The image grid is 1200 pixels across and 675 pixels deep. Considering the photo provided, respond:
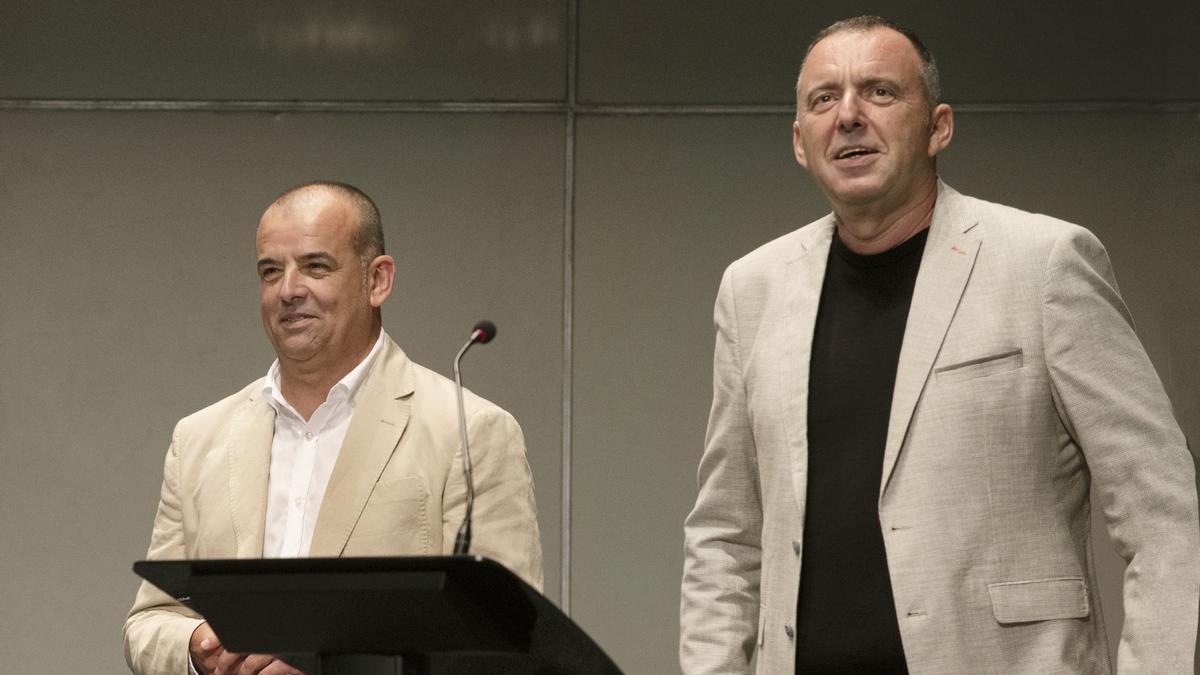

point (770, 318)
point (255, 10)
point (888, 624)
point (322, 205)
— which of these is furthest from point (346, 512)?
point (255, 10)

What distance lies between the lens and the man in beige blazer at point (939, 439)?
2186mm

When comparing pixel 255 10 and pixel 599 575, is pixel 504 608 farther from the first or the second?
pixel 255 10

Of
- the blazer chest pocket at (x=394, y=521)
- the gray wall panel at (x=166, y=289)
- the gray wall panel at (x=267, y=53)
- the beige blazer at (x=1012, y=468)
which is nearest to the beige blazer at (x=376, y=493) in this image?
the blazer chest pocket at (x=394, y=521)

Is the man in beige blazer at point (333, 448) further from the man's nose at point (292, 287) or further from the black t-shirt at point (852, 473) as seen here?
the black t-shirt at point (852, 473)

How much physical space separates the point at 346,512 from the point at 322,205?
62 centimetres

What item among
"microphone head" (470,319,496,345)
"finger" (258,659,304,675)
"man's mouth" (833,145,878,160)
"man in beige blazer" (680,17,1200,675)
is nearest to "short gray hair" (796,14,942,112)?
"man in beige blazer" (680,17,1200,675)

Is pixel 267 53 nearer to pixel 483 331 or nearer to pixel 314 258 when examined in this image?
pixel 314 258

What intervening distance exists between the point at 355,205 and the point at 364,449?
504 mm

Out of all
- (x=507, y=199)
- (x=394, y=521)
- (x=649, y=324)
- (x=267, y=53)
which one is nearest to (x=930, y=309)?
(x=394, y=521)

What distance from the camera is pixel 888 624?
2.25 metres

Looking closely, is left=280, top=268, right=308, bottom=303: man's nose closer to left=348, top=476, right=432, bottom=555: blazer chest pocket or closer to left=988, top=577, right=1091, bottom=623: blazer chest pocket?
left=348, top=476, right=432, bottom=555: blazer chest pocket

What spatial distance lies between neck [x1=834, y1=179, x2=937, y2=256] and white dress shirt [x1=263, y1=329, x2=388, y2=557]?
1039 millimetres

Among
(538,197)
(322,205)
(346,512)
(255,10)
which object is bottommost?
(346,512)

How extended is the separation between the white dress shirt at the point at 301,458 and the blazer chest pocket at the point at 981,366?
1189 millimetres
